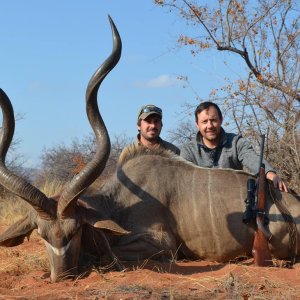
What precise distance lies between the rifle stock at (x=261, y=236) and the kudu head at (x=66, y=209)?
0.93 m

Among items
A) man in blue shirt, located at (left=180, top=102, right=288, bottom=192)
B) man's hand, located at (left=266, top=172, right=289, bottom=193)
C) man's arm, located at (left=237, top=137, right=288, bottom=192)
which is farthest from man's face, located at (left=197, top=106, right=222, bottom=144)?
man's hand, located at (left=266, top=172, right=289, bottom=193)

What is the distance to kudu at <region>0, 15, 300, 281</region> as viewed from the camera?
11.7 ft

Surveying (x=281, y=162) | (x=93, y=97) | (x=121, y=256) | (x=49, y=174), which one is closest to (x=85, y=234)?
(x=121, y=256)

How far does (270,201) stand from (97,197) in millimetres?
1250

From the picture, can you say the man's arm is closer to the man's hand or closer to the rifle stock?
the man's hand

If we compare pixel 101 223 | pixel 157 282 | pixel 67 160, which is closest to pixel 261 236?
pixel 157 282

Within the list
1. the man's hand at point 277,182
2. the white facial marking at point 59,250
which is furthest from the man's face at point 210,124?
the white facial marking at point 59,250

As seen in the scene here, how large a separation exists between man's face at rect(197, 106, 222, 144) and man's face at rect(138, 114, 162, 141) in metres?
0.76

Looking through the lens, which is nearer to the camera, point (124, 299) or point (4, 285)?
point (124, 299)

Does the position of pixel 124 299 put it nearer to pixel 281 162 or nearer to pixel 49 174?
pixel 281 162

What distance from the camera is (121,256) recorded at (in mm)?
3826

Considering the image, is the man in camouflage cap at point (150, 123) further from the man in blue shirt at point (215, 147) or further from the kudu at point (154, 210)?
the kudu at point (154, 210)

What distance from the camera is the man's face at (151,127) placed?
5.26 metres

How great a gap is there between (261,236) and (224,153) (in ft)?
3.27
